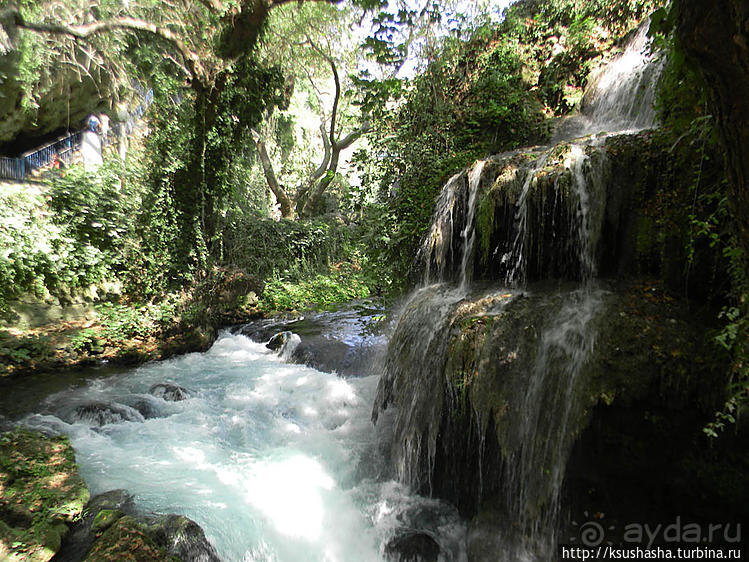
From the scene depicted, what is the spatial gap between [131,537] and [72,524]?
86 cm

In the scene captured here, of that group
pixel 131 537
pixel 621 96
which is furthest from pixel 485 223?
pixel 131 537

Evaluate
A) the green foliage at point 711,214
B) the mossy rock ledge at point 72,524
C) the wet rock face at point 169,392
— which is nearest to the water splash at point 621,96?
the green foliage at point 711,214

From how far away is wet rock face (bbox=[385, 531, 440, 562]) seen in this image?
3379mm

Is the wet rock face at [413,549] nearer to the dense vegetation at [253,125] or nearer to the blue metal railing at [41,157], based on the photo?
the dense vegetation at [253,125]

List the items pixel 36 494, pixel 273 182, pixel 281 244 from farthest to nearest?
pixel 273 182 < pixel 281 244 < pixel 36 494

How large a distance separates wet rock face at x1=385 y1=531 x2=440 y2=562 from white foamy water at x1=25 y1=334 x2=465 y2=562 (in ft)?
0.38

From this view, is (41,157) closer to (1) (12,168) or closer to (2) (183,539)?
(1) (12,168)

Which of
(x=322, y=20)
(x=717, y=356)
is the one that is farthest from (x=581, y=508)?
(x=322, y=20)

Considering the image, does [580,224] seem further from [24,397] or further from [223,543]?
[24,397]

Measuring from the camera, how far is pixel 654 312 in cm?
334

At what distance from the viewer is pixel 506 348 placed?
357cm

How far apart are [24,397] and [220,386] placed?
2.67 m

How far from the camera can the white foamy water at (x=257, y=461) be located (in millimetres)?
3645

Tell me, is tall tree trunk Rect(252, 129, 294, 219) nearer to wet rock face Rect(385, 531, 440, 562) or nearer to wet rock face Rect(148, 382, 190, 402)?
wet rock face Rect(148, 382, 190, 402)
